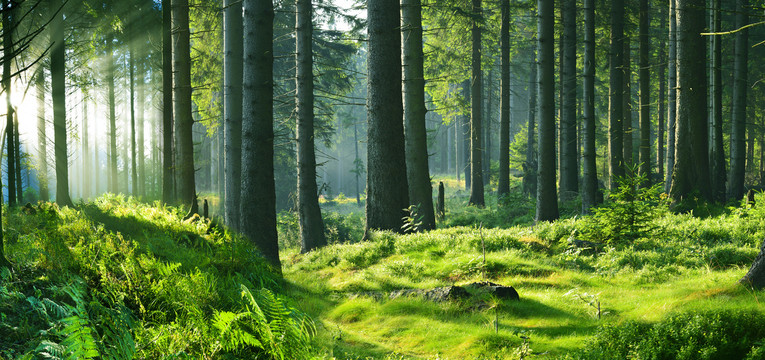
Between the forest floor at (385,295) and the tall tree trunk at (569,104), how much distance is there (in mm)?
8097

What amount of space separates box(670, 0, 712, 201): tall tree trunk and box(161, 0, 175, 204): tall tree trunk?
11.8m

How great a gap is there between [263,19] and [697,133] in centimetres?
1046

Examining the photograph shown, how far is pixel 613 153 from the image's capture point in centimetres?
1845

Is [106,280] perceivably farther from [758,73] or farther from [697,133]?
[758,73]

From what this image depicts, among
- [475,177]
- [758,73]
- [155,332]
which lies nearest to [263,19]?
[155,332]

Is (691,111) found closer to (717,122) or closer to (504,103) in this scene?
(717,122)

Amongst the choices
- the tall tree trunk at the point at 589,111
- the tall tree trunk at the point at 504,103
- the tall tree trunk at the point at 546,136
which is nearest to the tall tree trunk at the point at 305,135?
the tall tree trunk at the point at 546,136

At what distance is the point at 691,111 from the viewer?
40.6 feet

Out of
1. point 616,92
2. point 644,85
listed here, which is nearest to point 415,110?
point 616,92

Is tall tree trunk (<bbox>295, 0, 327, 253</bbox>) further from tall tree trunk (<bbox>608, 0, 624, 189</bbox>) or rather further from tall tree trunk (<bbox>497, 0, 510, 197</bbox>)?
tall tree trunk (<bbox>608, 0, 624, 189</bbox>)

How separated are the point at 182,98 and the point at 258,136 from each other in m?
3.03

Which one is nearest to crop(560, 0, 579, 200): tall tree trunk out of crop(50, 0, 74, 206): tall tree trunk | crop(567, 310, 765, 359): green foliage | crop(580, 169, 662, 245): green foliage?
crop(580, 169, 662, 245): green foliage

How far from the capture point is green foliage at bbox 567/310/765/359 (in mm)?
3686

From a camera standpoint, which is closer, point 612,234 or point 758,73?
point 612,234
